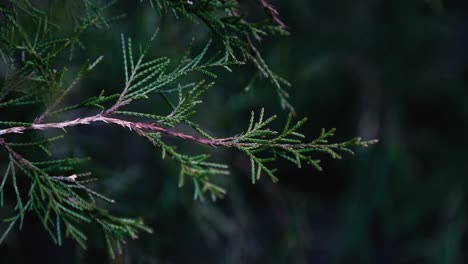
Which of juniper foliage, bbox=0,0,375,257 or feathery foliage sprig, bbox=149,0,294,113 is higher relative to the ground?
feathery foliage sprig, bbox=149,0,294,113

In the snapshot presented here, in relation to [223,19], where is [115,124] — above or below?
below

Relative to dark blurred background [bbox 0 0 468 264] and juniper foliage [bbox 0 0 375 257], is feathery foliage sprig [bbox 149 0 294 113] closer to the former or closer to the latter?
juniper foliage [bbox 0 0 375 257]

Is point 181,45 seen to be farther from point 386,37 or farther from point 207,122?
point 386,37

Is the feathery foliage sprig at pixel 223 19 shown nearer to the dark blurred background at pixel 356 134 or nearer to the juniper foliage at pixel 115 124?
the juniper foliage at pixel 115 124

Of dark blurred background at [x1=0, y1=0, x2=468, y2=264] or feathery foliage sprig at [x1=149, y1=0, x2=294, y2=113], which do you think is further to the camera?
dark blurred background at [x1=0, y1=0, x2=468, y2=264]

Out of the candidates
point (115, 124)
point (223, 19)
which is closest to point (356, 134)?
point (223, 19)

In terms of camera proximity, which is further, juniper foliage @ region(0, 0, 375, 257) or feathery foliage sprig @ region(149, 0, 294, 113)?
feathery foliage sprig @ region(149, 0, 294, 113)

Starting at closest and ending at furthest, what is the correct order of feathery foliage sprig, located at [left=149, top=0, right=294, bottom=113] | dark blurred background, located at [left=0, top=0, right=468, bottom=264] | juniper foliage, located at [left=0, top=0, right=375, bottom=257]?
juniper foliage, located at [left=0, top=0, right=375, bottom=257] → feathery foliage sprig, located at [left=149, top=0, right=294, bottom=113] → dark blurred background, located at [left=0, top=0, right=468, bottom=264]

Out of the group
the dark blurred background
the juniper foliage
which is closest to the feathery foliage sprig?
the juniper foliage

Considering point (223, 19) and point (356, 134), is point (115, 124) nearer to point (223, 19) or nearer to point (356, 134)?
point (223, 19)

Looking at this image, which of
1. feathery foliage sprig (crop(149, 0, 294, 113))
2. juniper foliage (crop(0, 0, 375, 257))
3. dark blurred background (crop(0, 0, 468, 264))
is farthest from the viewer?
dark blurred background (crop(0, 0, 468, 264))
